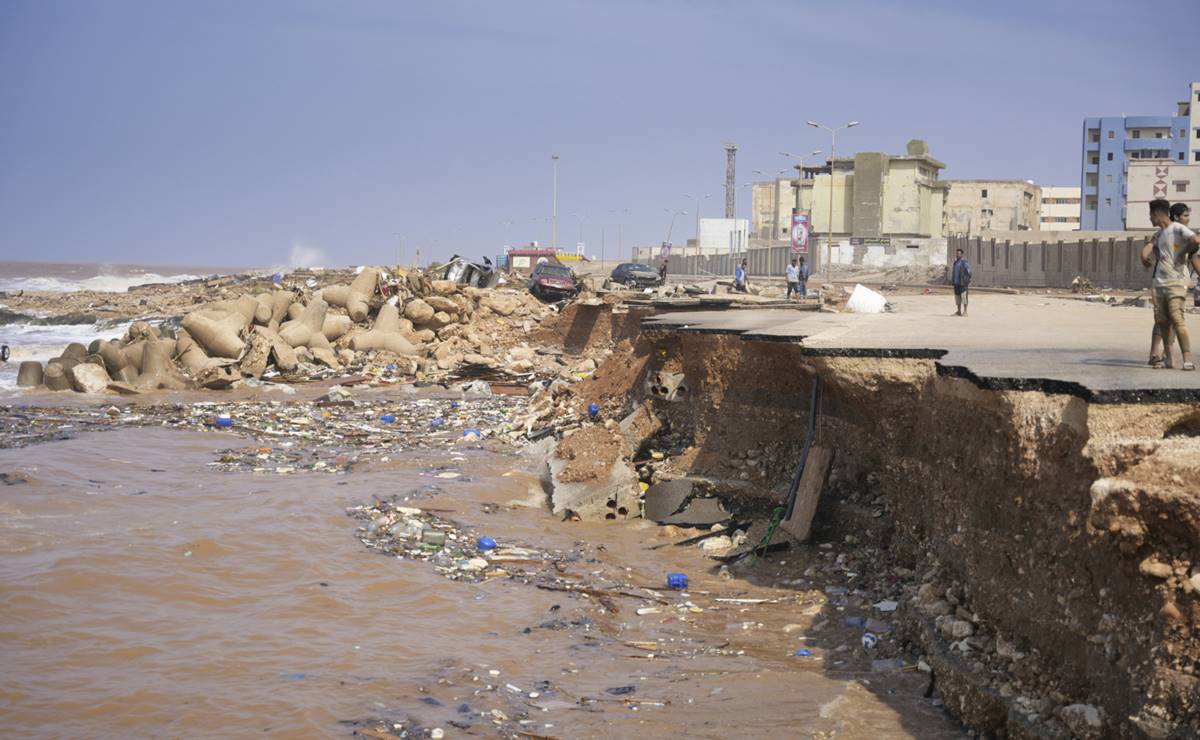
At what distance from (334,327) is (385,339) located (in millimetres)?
1377

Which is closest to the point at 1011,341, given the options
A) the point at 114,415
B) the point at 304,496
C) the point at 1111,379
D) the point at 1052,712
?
the point at 1111,379

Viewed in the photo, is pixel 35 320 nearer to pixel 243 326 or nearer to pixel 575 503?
pixel 243 326

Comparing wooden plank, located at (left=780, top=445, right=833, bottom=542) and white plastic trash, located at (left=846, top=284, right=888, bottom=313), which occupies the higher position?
white plastic trash, located at (left=846, top=284, right=888, bottom=313)

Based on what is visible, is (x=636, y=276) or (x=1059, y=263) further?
(x=636, y=276)

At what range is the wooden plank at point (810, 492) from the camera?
9.59 metres

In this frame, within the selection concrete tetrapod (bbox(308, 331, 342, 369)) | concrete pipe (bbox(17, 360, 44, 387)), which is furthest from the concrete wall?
concrete pipe (bbox(17, 360, 44, 387))

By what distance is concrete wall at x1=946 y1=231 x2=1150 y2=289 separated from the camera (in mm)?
35500

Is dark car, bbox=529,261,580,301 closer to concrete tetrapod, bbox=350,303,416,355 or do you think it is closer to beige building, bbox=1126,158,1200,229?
concrete tetrapod, bbox=350,303,416,355

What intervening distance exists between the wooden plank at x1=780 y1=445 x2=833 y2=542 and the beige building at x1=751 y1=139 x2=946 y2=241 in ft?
213

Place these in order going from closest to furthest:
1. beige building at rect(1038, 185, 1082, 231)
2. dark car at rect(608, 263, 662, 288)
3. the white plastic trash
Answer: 1. the white plastic trash
2. dark car at rect(608, 263, 662, 288)
3. beige building at rect(1038, 185, 1082, 231)

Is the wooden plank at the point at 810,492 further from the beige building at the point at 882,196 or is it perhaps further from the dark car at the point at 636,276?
the beige building at the point at 882,196

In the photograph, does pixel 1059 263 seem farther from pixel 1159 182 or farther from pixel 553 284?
pixel 553 284

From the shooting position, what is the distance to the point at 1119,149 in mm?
83688

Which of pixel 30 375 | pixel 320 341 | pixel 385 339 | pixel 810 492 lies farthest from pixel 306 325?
pixel 810 492
